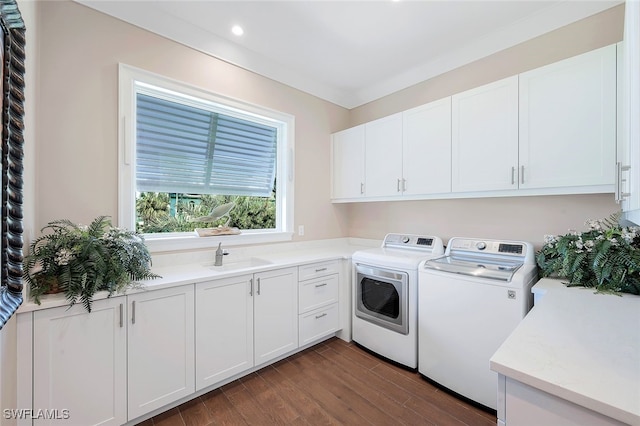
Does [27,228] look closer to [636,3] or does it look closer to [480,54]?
[636,3]

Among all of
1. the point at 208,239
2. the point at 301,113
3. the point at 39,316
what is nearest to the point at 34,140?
the point at 39,316

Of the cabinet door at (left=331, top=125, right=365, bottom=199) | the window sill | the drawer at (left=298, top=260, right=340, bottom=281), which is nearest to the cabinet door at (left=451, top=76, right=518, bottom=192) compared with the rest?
the cabinet door at (left=331, top=125, right=365, bottom=199)

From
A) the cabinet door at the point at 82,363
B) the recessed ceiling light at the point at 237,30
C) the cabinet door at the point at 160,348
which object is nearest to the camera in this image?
the cabinet door at the point at 82,363

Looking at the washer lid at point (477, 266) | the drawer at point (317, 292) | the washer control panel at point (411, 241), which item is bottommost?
the drawer at point (317, 292)

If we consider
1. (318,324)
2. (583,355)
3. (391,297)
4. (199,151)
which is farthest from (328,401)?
(199,151)

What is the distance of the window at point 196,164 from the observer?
2057 millimetres

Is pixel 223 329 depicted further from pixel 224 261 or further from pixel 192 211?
pixel 192 211

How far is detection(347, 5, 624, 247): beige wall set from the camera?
1.93m

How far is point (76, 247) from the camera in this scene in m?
1.44

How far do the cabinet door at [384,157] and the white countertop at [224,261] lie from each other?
2.58 feet

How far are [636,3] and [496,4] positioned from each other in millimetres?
1218

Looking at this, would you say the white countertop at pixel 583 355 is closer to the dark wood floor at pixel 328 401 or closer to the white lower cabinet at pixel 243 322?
the dark wood floor at pixel 328 401

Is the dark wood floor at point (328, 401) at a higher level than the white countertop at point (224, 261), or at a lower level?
lower

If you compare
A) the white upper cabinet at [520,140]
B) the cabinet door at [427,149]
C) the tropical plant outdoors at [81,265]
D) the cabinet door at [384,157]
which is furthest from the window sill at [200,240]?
the cabinet door at [427,149]
